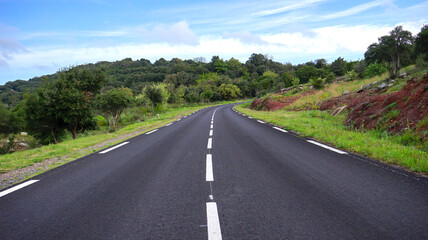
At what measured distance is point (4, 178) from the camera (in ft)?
17.9

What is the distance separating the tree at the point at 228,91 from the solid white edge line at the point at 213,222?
→ 278ft

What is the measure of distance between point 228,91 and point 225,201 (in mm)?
85682

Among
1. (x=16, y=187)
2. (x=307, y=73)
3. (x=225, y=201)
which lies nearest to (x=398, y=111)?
(x=225, y=201)

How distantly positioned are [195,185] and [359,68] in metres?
41.3

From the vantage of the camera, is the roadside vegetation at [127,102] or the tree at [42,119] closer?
the roadside vegetation at [127,102]

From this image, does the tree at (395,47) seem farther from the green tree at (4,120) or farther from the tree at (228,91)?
the green tree at (4,120)

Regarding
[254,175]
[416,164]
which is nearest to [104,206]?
[254,175]

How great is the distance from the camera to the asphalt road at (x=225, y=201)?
255cm

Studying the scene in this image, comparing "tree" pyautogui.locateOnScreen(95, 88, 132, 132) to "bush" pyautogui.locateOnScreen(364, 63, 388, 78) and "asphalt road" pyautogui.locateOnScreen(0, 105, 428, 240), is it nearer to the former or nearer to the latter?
"asphalt road" pyautogui.locateOnScreen(0, 105, 428, 240)

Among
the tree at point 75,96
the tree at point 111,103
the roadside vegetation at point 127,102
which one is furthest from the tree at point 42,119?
the tree at point 111,103

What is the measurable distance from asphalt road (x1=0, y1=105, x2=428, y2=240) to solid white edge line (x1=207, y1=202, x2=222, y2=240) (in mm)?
12

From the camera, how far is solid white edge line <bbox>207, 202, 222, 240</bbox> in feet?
8.01

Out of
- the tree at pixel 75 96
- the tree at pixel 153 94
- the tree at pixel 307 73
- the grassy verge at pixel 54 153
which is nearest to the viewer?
the grassy verge at pixel 54 153

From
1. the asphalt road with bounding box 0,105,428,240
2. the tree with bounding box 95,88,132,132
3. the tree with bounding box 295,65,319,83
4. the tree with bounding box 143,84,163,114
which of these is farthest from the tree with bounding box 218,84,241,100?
the asphalt road with bounding box 0,105,428,240
